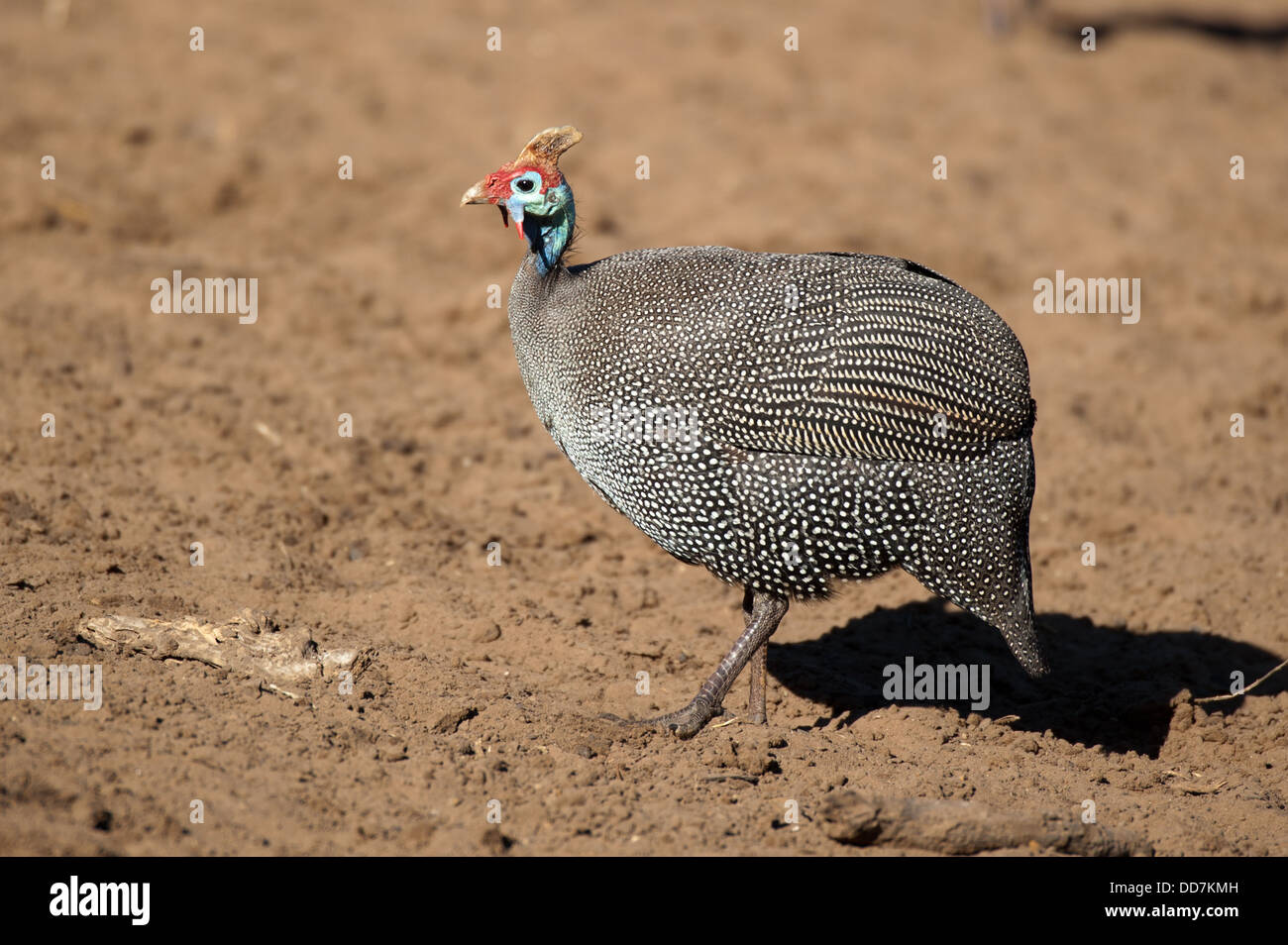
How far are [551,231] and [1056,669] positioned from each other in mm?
3219

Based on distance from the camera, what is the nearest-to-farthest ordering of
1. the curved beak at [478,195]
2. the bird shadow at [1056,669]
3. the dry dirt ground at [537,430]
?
the dry dirt ground at [537,430] → the curved beak at [478,195] → the bird shadow at [1056,669]

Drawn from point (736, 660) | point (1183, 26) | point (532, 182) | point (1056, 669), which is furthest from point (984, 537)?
point (1183, 26)

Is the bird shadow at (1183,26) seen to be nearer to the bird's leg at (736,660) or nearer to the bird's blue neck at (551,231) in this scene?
the bird's blue neck at (551,231)

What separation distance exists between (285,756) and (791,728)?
2034 mm

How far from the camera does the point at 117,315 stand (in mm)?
7414

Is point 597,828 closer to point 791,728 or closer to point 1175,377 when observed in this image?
point 791,728

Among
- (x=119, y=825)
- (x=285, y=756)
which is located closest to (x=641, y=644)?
(x=285, y=756)

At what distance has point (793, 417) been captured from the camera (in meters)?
4.30

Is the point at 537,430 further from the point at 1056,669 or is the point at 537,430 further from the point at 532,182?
the point at 1056,669

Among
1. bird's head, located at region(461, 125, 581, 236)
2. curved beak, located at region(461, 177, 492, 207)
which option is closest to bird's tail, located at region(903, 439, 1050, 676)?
bird's head, located at region(461, 125, 581, 236)

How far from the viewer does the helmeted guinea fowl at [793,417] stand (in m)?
4.31

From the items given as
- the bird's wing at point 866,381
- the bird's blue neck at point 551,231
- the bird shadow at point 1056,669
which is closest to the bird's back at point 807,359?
the bird's wing at point 866,381

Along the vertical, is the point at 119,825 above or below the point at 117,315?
below

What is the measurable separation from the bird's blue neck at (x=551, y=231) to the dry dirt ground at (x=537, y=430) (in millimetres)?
949
